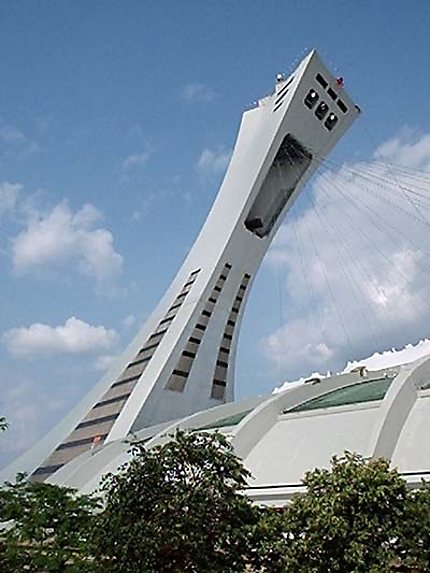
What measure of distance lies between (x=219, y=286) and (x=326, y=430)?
66.1ft

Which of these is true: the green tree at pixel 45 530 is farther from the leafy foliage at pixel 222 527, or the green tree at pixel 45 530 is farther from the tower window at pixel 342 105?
the tower window at pixel 342 105

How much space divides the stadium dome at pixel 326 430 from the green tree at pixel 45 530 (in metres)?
4.50

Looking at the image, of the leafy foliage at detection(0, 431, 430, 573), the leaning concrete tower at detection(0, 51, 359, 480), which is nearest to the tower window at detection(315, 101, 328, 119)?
Answer: the leaning concrete tower at detection(0, 51, 359, 480)

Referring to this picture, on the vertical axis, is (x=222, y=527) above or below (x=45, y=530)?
below

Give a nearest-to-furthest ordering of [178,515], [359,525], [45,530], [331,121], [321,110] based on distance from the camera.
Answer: [359,525]
[178,515]
[45,530]
[321,110]
[331,121]

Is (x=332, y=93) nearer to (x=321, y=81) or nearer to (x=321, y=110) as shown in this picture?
(x=321, y=81)

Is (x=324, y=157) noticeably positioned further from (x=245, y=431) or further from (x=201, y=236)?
(x=245, y=431)

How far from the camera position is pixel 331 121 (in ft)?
143

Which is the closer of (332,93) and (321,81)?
(321,81)

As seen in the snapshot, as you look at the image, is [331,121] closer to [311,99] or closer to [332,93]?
[332,93]

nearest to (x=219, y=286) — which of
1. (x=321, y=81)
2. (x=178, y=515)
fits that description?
(x=321, y=81)

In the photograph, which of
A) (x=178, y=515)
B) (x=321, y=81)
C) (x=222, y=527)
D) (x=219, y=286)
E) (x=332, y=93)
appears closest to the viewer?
(x=178, y=515)

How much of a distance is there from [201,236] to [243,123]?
10101 millimetres

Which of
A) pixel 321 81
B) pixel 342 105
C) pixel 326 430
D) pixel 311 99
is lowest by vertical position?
pixel 326 430
